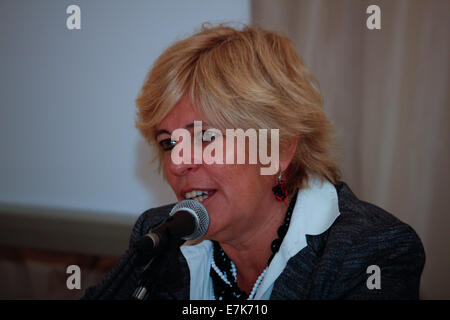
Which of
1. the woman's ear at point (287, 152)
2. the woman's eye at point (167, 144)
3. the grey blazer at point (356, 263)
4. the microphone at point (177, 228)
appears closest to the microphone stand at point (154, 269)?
the microphone at point (177, 228)

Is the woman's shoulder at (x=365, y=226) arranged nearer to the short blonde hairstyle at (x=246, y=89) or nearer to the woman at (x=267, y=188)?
the woman at (x=267, y=188)

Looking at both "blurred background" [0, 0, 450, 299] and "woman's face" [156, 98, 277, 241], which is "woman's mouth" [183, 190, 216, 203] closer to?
"woman's face" [156, 98, 277, 241]

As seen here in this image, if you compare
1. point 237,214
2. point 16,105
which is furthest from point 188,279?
point 16,105

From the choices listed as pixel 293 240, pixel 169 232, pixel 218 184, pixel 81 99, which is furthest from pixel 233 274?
pixel 81 99

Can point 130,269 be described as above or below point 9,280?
above

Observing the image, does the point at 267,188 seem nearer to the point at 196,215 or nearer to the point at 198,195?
the point at 198,195

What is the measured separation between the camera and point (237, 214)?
3.94 ft

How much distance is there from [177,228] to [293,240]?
56 centimetres

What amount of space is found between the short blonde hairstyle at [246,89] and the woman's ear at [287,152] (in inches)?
0.8

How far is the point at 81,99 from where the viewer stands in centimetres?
206

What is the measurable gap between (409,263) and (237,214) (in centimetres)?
48

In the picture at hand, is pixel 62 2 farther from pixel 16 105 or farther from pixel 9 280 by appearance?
pixel 9 280

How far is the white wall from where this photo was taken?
6.44 ft

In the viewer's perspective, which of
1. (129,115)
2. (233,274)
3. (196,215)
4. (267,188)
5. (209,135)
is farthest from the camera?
(129,115)
